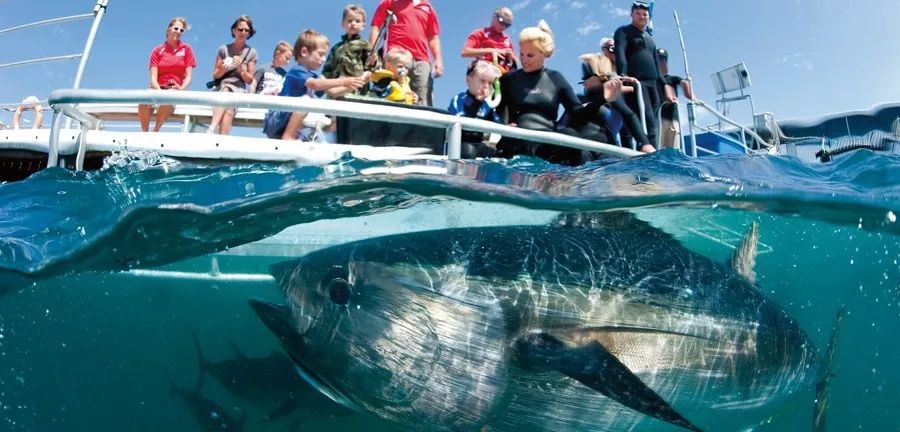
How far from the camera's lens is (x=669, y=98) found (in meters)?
7.70

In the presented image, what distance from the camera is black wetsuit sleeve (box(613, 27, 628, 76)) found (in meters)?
6.94

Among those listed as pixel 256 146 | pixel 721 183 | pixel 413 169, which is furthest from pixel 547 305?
pixel 256 146

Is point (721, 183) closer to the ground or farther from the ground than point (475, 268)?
farther from the ground

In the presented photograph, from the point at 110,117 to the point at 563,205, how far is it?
22.9ft

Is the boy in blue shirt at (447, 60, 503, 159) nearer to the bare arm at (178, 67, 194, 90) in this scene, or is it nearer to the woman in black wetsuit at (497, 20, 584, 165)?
the woman in black wetsuit at (497, 20, 584, 165)

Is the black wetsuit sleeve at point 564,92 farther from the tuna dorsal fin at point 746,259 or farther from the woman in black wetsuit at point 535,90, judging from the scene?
the tuna dorsal fin at point 746,259

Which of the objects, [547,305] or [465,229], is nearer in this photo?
[547,305]

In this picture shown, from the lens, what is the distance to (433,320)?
113 inches

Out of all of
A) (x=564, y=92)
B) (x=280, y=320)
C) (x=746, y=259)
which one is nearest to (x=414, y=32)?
(x=564, y=92)

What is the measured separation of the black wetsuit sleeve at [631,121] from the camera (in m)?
6.13

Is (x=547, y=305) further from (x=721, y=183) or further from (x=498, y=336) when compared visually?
(x=721, y=183)

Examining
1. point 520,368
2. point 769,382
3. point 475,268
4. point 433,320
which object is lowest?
point 769,382

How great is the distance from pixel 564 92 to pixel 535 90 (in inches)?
11.6

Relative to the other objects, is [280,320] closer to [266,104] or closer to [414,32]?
[266,104]
